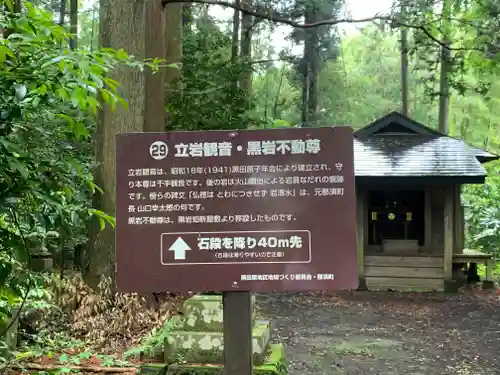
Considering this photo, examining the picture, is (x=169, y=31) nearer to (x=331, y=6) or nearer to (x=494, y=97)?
(x=331, y=6)

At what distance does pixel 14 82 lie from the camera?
2662 mm

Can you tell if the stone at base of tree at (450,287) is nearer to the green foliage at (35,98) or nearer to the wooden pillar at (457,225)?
the wooden pillar at (457,225)

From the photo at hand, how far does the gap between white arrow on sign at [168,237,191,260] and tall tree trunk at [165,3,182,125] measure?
21.3 feet

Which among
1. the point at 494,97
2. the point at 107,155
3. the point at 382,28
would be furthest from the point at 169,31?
the point at 494,97

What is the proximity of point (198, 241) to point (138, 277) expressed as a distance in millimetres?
409

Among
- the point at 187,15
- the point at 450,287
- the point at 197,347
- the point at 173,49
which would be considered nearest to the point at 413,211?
the point at 450,287

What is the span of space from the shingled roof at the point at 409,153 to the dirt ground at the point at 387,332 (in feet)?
9.35

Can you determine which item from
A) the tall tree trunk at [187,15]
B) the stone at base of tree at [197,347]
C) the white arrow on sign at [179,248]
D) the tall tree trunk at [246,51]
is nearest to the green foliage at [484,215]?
the tall tree trunk at [246,51]

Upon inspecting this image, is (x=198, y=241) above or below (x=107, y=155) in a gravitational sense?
below

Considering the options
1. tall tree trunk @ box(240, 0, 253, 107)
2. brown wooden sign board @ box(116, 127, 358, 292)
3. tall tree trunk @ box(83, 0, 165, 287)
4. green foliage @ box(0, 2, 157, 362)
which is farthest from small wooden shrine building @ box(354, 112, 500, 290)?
green foliage @ box(0, 2, 157, 362)

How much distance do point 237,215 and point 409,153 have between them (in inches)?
428

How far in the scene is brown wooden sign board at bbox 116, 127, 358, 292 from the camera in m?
2.95

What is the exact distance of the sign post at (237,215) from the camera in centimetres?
296

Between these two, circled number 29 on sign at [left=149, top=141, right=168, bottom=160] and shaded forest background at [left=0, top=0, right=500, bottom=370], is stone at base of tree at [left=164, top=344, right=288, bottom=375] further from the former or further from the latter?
circled number 29 on sign at [left=149, top=141, right=168, bottom=160]
